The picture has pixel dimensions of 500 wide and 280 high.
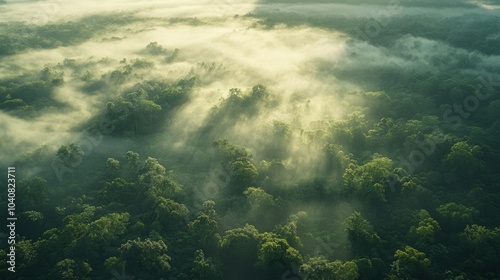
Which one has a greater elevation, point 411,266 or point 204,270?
point 411,266

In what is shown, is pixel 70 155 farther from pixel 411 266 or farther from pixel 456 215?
pixel 456 215

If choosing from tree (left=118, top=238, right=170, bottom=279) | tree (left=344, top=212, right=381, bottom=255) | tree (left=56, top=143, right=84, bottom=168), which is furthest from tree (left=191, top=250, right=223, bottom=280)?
tree (left=56, top=143, right=84, bottom=168)

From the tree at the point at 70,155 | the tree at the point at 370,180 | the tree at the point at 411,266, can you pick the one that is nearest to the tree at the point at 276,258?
the tree at the point at 411,266

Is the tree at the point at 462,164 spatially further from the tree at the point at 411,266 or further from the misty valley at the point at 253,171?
the tree at the point at 411,266

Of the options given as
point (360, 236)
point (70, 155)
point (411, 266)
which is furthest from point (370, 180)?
point (70, 155)

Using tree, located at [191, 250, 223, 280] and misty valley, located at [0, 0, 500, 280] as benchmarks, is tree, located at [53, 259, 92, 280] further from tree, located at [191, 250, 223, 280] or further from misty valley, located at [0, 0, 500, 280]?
tree, located at [191, 250, 223, 280]

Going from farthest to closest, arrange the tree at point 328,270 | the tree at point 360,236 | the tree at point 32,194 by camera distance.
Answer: the tree at point 32,194, the tree at point 360,236, the tree at point 328,270

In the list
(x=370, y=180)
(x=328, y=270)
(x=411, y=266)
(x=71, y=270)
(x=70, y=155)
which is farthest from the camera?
(x=70, y=155)

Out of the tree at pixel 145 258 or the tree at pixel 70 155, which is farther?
the tree at pixel 70 155

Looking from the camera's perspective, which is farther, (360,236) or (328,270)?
(360,236)
